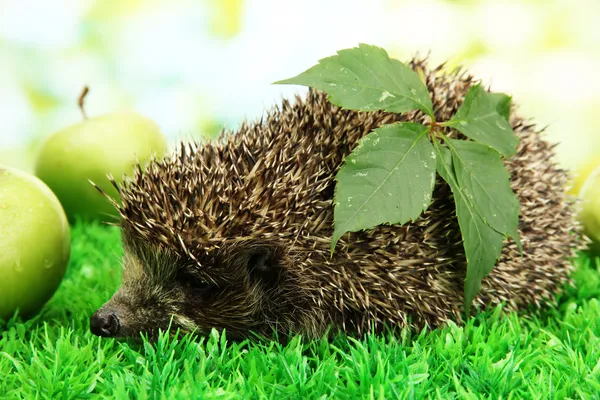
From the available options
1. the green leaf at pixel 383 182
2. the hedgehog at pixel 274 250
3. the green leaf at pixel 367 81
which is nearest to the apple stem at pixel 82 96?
the hedgehog at pixel 274 250

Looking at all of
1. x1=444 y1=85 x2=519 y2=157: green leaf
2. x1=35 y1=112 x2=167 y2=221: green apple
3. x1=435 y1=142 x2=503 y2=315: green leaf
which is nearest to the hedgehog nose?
x1=435 y1=142 x2=503 y2=315: green leaf

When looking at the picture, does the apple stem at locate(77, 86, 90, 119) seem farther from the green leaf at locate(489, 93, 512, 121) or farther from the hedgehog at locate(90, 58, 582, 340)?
the green leaf at locate(489, 93, 512, 121)

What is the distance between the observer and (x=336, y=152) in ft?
7.45

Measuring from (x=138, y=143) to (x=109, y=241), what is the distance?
24.5 inches

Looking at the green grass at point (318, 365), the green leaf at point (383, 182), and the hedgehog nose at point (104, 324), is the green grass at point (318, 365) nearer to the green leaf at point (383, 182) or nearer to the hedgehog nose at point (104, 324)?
the hedgehog nose at point (104, 324)

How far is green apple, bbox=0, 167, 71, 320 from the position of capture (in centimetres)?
245

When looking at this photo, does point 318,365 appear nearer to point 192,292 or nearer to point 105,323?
point 192,292

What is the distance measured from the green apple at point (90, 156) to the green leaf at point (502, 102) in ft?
6.68

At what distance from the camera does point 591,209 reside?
347cm

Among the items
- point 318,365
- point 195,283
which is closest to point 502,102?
point 318,365

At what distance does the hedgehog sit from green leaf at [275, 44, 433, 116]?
20 centimetres

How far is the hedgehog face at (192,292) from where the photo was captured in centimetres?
214

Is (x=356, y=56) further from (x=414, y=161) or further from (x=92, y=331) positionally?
(x=92, y=331)

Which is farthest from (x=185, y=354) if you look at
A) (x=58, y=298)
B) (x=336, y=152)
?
(x=58, y=298)
